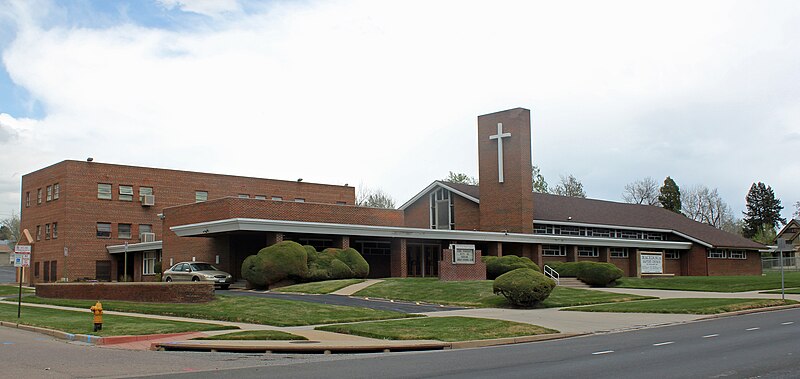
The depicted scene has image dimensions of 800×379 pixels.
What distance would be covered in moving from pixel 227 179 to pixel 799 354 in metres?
52.0

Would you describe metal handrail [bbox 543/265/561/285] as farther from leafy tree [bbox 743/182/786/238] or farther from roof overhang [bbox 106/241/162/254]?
leafy tree [bbox 743/182/786/238]

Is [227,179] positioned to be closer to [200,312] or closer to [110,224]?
[110,224]

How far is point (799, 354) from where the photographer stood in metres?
13.3

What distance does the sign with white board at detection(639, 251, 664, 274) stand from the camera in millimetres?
54347

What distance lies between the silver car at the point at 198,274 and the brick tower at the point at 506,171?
20507 mm

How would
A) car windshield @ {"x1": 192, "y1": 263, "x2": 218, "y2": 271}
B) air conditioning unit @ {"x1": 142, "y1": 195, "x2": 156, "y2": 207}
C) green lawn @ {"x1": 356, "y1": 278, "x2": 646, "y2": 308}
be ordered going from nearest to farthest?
green lawn @ {"x1": 356, "y1": 278, "x2": 646, "y2": 308} < car windshield @ {"x1": 192, "y1": 263, "x2": 218, "y2": 271} < air conditioning unit @ {"x1": 142, "y1": 195, "x2": 156, "y2": 207}

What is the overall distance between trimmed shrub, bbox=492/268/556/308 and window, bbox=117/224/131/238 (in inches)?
1426

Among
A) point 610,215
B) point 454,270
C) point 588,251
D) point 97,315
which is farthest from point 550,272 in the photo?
point 97,315

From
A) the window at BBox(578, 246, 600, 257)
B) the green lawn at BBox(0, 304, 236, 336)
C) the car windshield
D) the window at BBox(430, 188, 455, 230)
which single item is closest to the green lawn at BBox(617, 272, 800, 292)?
the window at BBox(578, 246, 600, 257)

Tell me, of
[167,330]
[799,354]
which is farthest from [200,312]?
[799,354]

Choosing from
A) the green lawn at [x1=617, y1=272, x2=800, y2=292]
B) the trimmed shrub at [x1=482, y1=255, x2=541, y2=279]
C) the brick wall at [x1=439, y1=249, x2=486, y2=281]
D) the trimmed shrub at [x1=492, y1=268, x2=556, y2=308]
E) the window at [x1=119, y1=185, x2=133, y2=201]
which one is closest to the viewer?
the trimmed shrub at [x1=492, y1=268, x2=556, y2=308]

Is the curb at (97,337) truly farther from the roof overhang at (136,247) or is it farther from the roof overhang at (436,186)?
the roof overhang at (436,186)

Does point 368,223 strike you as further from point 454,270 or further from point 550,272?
point 550,272

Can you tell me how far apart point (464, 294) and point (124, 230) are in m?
34.0
